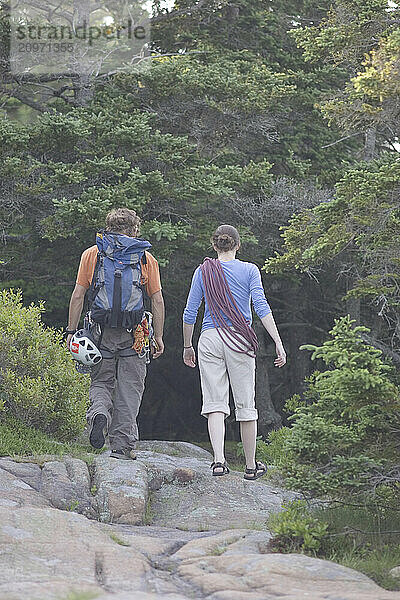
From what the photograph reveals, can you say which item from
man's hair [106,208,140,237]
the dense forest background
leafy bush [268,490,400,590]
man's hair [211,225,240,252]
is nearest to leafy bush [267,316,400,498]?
leafy bush [268,490,400,590]

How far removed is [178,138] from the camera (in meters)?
11.4

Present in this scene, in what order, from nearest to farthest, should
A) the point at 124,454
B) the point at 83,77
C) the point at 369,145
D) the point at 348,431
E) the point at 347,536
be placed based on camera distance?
1. the point at 347,536
2. the point at 348,431
3. the point at 124,454
4. the point at 83,77
5. the point at 369,145

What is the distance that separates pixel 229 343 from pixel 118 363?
112 cm

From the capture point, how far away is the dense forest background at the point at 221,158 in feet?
27.7

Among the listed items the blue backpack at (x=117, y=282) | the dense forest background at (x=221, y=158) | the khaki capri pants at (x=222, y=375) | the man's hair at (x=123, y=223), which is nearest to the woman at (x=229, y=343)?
the khaki capri pants at (x=222, y=375)

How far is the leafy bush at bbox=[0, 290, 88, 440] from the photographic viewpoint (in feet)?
26.6

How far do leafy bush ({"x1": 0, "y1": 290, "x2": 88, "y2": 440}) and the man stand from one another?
1331mm

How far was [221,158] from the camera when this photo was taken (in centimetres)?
1300

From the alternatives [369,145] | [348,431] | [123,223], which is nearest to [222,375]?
[123,223]

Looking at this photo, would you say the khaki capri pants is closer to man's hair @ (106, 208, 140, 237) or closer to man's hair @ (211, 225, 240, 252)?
man's hair @ (211, 225, 240, 252)

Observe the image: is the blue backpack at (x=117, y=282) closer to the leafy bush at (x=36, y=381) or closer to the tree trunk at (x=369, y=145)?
the leafy bush at (x=36, y=381)

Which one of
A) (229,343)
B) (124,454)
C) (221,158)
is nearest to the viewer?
(229,343)

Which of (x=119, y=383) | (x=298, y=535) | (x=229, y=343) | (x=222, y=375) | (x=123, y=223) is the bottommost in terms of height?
(x=298, y=535)

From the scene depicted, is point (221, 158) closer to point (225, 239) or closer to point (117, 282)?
point (225, 239)
